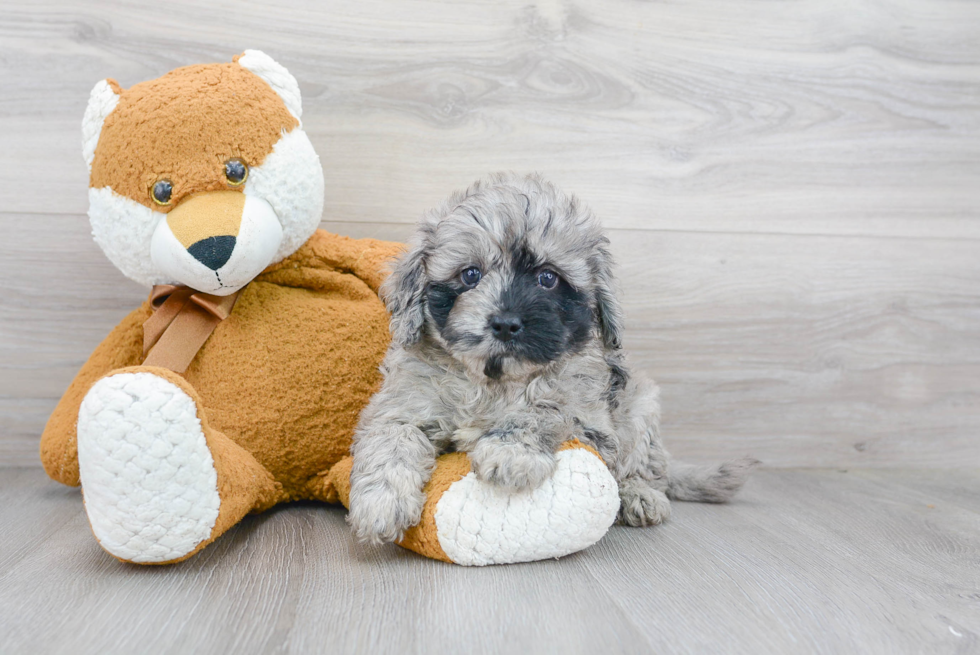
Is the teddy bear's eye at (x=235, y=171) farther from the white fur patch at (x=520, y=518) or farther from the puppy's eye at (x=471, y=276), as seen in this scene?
the white fur patch at (x=520, y=518)

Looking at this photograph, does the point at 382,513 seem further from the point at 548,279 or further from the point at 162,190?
the point at 162,190

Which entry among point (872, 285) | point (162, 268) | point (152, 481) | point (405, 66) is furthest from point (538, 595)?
point (872, 285)

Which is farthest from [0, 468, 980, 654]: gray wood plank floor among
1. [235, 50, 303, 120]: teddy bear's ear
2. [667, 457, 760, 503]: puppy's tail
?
[235, 50, 303, 120]: teddy bear's ear

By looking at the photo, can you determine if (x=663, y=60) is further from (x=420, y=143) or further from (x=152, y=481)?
(x=152, y=481)

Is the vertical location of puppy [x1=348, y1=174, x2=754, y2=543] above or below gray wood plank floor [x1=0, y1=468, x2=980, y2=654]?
above

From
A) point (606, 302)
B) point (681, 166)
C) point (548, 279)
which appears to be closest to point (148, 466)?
point (548, 279)

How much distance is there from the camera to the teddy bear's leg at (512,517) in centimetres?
147

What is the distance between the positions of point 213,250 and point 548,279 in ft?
2.47

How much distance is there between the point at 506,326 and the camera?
1475mm

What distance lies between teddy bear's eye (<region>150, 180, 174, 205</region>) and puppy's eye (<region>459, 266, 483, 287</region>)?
0.69m

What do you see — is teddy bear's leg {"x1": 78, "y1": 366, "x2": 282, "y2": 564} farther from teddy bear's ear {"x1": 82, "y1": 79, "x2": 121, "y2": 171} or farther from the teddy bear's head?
teddy bear's ear {"x1": 82, "y1": 79, "x2": 121, "y2": 171}

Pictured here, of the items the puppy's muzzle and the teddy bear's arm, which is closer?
the puppy's muzzle

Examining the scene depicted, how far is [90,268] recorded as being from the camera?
7.27ft

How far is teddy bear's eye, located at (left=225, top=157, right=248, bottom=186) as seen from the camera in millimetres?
1679
